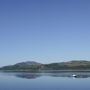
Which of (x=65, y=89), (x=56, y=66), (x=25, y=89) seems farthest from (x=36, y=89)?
(x=56, y=66)

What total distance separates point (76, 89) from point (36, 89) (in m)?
6.39

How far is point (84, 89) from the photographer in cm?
3497

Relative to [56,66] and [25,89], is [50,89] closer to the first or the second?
[25,89]

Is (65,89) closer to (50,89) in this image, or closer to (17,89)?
(50,89)

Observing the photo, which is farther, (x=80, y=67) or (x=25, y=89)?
(x=80, y=67)

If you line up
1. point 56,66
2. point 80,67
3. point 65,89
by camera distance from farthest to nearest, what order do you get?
point 56,66 < point 80,67 < point 65,89

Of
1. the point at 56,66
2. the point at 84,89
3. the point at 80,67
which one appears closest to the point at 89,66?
the point at 80,67

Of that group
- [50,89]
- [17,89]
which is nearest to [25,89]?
[17,89]

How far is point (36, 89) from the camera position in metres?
35.3

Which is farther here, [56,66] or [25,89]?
[56,66]

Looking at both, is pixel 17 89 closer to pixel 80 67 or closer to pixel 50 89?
pixel 50 89

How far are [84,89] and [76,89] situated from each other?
4.15ft

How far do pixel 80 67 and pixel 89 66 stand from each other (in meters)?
7.61

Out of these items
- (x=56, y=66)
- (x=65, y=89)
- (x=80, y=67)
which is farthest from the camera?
(x=56, y=66)
